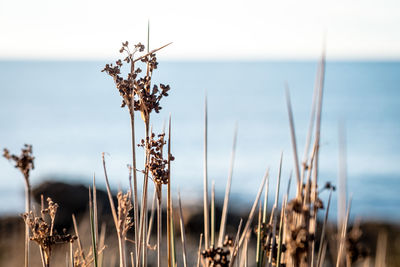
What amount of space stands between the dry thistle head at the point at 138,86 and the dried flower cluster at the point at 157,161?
0.08 metres

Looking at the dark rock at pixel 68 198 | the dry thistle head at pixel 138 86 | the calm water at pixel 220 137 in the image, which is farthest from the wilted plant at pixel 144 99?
the dark rock at pixel 68 198

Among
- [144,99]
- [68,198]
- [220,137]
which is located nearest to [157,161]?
[144,99]

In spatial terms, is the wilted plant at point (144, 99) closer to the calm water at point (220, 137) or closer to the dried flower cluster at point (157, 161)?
the dried flower cluster at point (157, 161)

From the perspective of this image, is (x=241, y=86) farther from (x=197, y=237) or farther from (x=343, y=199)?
(x=343, y=199)

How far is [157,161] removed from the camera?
1234 mm

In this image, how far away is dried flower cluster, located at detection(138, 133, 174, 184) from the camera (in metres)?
1.20

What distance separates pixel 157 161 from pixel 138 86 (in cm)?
21

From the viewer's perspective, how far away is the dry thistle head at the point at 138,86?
3.79 feet

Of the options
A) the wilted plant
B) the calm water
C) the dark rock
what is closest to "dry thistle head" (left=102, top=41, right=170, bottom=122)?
the wilted plant

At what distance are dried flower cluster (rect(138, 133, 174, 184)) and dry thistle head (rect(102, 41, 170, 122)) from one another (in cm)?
8

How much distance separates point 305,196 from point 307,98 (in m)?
59.6

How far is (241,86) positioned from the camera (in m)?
82.8

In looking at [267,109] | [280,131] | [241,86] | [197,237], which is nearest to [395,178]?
[280,131]

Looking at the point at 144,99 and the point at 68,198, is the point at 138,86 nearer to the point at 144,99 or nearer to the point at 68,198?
the point at 144,99
